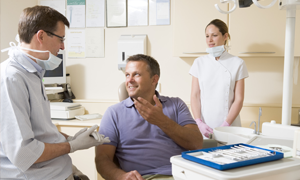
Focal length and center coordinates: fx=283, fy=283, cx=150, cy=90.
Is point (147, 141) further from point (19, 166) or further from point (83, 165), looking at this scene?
point (83, 165)

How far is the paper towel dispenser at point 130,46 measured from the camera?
3.15m

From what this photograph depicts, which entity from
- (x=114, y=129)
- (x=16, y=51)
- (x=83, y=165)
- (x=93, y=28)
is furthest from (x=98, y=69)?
(x=16, y=51)

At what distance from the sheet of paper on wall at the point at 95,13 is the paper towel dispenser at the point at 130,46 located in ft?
1.14

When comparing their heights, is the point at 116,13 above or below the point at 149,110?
above

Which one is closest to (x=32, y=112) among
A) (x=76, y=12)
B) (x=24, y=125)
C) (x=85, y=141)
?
(x=24, y=125)

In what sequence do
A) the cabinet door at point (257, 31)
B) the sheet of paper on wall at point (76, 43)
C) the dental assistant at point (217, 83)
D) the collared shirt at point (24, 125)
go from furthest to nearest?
the sheet of paper on wall at point (76, 43), the cabinet door at point (257, 31), the dental assistant at point (217, 83), the collared shirt at point (24, 125)

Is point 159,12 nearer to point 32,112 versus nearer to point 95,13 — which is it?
point 95,13

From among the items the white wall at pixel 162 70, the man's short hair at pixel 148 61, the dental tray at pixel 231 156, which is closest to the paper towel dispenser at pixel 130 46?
the white wall at pixel 162 70

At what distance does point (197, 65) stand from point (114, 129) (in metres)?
1.11

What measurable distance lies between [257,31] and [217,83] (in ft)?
2.59

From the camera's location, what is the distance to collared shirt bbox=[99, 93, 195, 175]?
1.46 metres

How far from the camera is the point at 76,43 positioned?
3410 millimetres

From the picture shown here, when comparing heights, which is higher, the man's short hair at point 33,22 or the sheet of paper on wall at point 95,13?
the sheet of paper on wall at point 95,13

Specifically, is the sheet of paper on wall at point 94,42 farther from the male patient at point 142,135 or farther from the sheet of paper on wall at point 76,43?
the male patient at point 142,135
